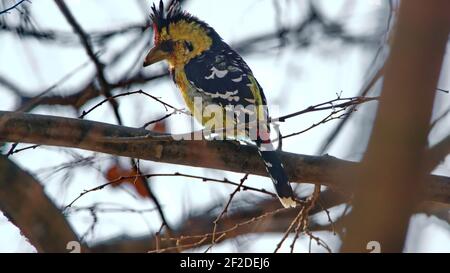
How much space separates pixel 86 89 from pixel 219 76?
0.95 metres

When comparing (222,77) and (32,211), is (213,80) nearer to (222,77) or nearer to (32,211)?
(222,77)

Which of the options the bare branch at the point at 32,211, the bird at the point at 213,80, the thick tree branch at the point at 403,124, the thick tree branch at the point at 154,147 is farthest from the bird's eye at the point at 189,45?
the thick tree branch at the point at 403,124

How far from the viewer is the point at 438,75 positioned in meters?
1.36

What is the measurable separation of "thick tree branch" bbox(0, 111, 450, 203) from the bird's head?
1342mm

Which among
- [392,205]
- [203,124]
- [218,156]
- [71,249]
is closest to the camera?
[392,205]

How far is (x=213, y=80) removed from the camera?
4.18 m

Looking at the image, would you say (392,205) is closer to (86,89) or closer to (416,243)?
(416,243)

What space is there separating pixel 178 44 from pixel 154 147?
1570 mm

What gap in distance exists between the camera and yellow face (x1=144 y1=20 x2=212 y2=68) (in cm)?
453

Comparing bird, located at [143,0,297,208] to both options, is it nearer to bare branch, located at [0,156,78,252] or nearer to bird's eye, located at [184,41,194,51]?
bird's eye, located at [184,41,194,51]

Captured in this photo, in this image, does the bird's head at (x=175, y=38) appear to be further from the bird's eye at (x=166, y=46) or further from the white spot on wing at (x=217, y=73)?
the white spot on wing at (x=217, y=73)

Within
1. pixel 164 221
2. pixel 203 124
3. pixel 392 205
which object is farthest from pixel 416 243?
pixel 203 124

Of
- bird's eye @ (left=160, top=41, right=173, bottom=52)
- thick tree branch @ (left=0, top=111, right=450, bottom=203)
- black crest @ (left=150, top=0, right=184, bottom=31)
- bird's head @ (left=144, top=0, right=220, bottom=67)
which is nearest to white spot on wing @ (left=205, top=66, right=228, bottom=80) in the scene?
bird's head @ (left=144, top=0, right=220, bottom=67)

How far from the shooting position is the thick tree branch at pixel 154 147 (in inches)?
120
